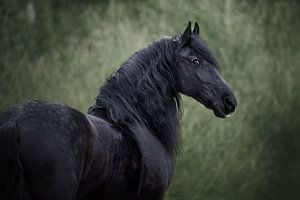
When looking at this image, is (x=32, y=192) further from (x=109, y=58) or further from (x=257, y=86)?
(x=257, y=86)

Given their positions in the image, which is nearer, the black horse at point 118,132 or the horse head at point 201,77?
the black horse at point 118,132

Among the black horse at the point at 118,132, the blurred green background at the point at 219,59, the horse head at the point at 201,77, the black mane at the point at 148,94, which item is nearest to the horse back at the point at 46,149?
the black horse at the point at 118,132

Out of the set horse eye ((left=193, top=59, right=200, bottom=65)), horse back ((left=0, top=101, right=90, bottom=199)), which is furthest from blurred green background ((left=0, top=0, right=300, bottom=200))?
horse back ((left=0, top=101, right=90, bottom=199))

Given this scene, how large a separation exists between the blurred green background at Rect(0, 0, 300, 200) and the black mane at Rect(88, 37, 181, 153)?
174 centimetres

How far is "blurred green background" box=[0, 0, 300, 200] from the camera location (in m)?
4.66

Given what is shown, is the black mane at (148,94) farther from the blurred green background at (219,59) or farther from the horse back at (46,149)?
the blurred green background at (219,59)

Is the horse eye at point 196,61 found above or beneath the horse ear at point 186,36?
beneath

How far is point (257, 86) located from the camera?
529 centimetres

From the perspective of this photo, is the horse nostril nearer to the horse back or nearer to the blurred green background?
the horse back

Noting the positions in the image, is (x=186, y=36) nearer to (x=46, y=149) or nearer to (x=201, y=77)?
(x=201, y=77)

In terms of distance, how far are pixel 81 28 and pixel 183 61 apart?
185 cm

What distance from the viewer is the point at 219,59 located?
5148 mm

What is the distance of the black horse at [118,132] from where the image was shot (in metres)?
2.31

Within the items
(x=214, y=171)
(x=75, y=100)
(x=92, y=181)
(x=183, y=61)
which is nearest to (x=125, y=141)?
(x=92, y=181)
